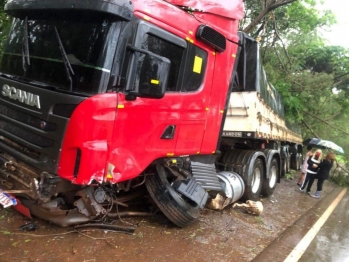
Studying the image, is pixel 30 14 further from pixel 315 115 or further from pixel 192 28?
pixel 315 115

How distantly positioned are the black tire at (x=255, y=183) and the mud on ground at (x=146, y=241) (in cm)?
78

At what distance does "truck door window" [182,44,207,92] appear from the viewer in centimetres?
411

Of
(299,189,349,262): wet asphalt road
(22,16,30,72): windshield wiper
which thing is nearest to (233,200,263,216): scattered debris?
(299,189,349,262): wet asphalt road

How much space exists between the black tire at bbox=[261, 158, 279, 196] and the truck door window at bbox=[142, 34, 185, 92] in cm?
416

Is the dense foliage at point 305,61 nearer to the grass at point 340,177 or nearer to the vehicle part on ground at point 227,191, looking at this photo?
the grass at point 340,177

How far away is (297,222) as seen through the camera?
611cm

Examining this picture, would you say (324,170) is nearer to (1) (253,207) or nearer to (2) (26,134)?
(1) (253,207)

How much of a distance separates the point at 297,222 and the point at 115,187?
3815 millimetres

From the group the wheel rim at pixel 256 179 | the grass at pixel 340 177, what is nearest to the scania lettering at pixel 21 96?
the wheel rim at pixel 256 179

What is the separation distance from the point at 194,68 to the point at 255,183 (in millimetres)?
3568

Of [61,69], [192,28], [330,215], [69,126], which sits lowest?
[330,215]

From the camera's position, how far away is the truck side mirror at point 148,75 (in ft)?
10.7

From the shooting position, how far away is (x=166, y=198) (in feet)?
14.1

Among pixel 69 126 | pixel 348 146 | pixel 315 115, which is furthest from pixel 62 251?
pixel 348 146
